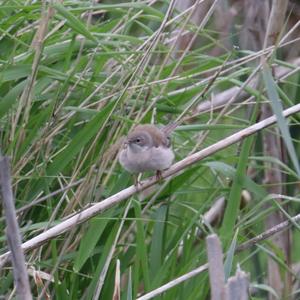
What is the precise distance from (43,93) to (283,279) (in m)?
1.31

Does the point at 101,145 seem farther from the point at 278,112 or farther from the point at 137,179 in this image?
the point at 278,112

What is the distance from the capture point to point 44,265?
2854mm

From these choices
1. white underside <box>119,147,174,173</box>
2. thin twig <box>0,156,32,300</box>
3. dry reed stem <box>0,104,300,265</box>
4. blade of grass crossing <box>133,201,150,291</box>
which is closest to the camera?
thin twig <box>0,156,32,300</box>

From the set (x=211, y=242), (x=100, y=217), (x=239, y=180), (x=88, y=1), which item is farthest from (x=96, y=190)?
(x=211, y=242)

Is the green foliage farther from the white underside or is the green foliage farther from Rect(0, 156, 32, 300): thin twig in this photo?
Rect(0, 156, 32, 300): thin twig

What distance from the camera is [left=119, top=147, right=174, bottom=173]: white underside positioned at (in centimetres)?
299

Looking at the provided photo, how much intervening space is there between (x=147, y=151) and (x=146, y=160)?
1.8 inches

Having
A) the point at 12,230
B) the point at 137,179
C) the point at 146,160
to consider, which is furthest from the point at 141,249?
the point at 12,230

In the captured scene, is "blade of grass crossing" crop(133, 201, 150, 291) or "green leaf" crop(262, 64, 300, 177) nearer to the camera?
"green leaf" crop(262, 64, 300, 177)

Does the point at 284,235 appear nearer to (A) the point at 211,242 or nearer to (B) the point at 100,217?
(B) the point at 100,217

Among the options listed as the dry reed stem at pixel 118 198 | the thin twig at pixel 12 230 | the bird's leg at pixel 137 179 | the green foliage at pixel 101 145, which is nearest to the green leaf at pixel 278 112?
the dry reed stem at pixel 118 198

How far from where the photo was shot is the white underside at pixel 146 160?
299cm

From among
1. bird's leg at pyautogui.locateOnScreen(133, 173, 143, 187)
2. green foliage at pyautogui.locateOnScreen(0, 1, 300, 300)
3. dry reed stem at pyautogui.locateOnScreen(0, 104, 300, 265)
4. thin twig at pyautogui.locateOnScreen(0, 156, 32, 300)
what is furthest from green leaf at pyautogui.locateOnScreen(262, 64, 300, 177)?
thin twig at pyautogui.locateOnScreen(0, 156, 32, 300)

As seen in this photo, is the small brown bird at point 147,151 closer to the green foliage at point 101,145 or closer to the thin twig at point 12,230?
the green foliage at point 101,145
